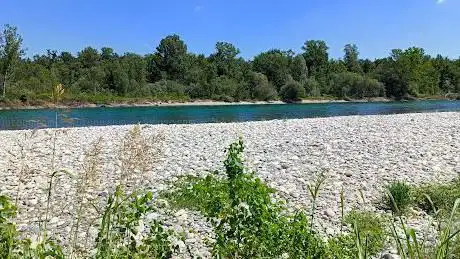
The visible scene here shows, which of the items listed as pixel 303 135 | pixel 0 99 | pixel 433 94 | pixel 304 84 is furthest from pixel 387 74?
pixel 303 135

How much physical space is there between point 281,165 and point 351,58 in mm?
138757

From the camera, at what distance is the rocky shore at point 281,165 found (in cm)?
711

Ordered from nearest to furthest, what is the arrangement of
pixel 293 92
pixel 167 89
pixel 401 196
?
pixel 401 196 → pixel 293 92 → pixel 167 89

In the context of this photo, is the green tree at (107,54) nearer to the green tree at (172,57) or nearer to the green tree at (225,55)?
the green tree at (172,57)

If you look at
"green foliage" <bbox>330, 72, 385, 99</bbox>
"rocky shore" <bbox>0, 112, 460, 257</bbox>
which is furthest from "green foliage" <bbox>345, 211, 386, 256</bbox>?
"green foliage" <bbox>330, 72, 385, 99</bbox>

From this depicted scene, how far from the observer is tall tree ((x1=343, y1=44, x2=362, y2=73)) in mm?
137500

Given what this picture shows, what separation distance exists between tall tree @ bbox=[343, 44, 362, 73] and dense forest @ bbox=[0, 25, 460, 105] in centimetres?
47

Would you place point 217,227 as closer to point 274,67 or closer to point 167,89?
point 167,89

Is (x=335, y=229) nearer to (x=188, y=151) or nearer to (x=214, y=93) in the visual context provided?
(x=188, y=151)

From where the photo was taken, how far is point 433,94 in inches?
4540

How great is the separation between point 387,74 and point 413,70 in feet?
21.6

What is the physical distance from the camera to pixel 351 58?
141 meters

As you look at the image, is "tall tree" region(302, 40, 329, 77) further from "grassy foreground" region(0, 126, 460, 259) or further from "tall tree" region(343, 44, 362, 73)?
"grassy foreground" region(0, 126, 460, 259)

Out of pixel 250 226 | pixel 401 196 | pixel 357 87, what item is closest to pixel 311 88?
pixel 357 87
